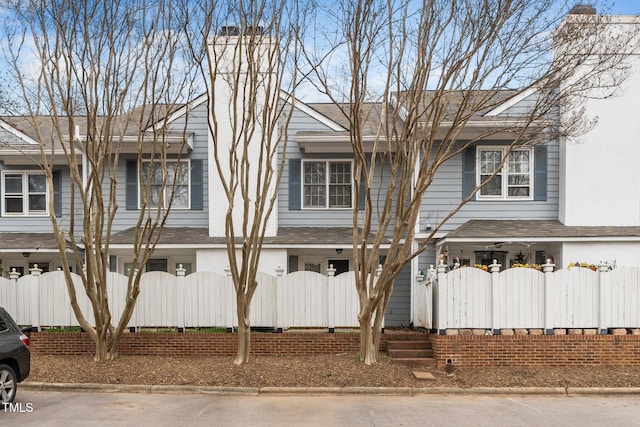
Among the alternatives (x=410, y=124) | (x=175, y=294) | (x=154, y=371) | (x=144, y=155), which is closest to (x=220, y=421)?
(x=154, y=371)

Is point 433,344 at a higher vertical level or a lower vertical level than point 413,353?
higher

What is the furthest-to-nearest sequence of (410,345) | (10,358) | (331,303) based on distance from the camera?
(331,303), (410,345), (10,358)

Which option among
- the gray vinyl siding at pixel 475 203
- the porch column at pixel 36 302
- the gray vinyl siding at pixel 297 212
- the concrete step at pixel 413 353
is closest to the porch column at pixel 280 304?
the concrete step at pixel 413 353

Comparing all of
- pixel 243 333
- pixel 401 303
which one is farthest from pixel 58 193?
pixel 401 303

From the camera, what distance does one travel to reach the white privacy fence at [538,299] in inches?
495

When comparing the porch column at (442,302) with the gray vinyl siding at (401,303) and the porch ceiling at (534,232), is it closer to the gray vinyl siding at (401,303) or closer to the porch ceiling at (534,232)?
the porch ceiling at (534,232)

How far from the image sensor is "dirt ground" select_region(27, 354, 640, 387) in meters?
11.4

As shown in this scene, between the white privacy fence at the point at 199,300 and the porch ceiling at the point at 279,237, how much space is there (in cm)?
228

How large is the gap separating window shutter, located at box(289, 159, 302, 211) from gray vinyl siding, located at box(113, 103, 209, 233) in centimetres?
225

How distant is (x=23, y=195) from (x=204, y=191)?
16.8 feet

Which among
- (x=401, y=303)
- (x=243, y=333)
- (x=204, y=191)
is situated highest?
(x=204, y=191)

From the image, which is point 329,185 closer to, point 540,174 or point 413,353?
point 540,174

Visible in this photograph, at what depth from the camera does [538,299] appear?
500 inches

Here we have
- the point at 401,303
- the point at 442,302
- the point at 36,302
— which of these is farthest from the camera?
the point at 401,303
